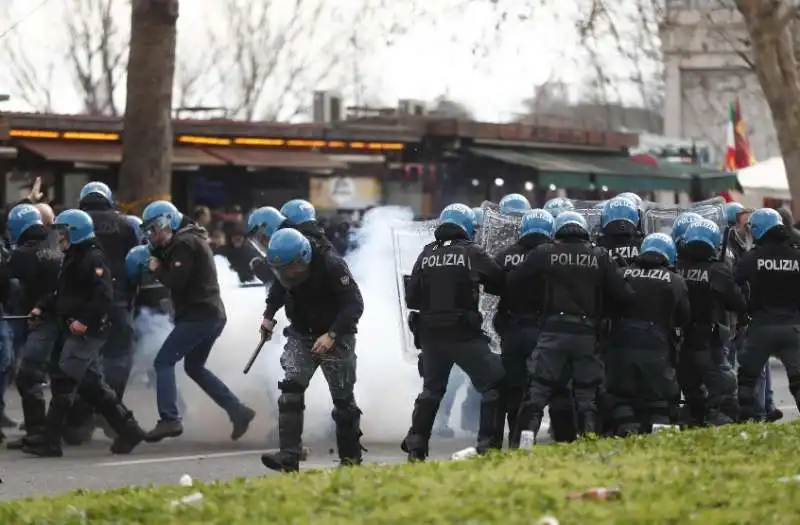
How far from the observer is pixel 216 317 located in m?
13.1

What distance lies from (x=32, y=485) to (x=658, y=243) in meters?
4.41

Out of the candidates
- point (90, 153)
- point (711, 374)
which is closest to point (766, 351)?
point (711, 374)

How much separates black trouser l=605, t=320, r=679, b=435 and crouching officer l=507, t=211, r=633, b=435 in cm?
41

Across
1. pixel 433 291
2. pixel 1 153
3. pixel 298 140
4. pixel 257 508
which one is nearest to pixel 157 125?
pixel 1 153

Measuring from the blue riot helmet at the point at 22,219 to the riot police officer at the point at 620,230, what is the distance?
4.27 metres

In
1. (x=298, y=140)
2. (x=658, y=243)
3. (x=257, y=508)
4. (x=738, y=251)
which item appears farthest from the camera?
(x=298, y=140)

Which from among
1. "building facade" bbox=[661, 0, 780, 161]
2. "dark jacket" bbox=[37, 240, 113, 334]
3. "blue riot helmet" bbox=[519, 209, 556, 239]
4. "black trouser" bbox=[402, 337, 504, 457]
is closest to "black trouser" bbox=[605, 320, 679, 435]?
"blue riot helmet" bbox=[519, 209, 556, 239]

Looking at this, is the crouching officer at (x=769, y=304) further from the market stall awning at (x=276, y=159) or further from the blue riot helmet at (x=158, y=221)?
the market stall awning at (x=276, y=159)

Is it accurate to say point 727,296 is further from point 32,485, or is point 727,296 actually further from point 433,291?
point 32,485

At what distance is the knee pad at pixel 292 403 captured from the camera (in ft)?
35.4

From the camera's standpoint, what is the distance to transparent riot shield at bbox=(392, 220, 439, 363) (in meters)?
13.8

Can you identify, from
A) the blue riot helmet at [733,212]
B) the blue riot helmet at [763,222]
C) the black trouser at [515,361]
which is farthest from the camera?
the blue riot helmet at [733,212]

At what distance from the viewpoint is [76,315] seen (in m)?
12.5

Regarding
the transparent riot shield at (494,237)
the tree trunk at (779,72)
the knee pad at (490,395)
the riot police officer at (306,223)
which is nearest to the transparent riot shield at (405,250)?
the transparent riot shield at (494,237)
